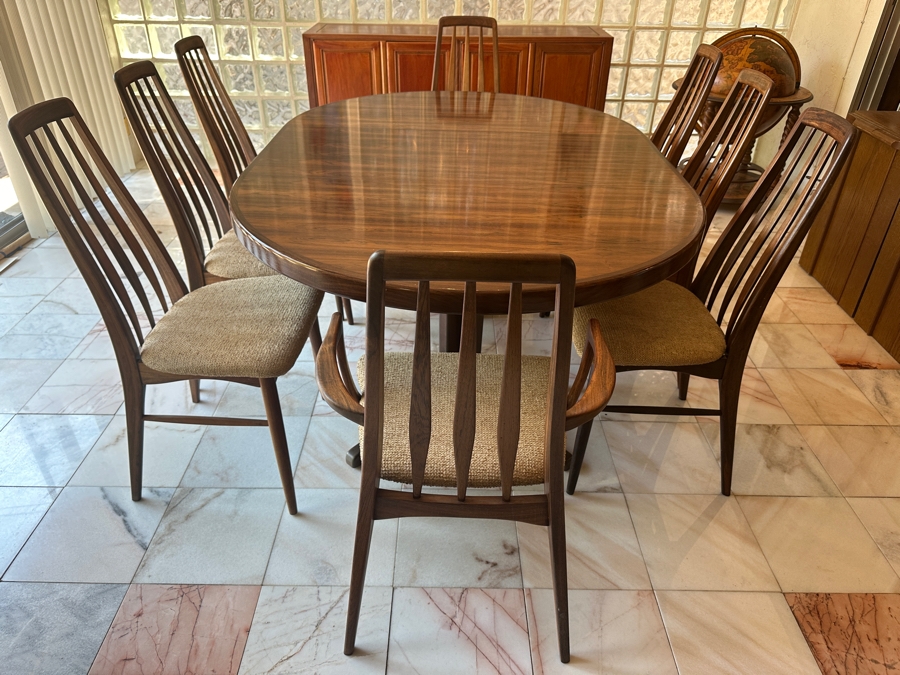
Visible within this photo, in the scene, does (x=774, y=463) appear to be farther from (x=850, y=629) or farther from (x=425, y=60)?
(x=425, y=60)

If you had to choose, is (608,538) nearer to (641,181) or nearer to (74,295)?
(641,181)

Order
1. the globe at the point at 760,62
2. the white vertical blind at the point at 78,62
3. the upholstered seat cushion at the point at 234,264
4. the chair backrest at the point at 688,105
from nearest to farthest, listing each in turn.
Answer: the upholstered seat cushion at the point at 234,264 → the chair backrest at the point at 688,105 → the white vertical blind at the point at 78,62 → the globe at the point at 760,62

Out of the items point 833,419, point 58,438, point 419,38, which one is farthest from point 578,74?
point 58,438

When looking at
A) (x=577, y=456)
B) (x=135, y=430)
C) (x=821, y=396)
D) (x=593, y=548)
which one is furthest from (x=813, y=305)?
(x=135, y=430)

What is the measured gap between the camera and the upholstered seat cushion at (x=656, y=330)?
1471 mm

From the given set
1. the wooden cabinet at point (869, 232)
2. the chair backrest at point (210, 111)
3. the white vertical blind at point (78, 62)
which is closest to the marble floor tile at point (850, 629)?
the wooden cabinet at point (869, 232)

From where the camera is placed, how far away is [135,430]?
1.53 metres

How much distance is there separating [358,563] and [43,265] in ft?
7.73

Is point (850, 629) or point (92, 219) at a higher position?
point (92, 219)

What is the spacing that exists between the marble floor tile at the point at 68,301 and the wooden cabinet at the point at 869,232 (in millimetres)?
2873

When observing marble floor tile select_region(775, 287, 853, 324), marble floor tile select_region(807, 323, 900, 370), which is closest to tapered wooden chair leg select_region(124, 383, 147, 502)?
marble floor tile select_region(807, 323, 900, 370)

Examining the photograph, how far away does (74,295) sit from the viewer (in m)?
2.53

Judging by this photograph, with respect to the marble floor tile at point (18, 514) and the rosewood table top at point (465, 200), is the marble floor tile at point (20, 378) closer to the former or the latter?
the marble floor tile at point (18, 514)

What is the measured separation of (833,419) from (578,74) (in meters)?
2.12
